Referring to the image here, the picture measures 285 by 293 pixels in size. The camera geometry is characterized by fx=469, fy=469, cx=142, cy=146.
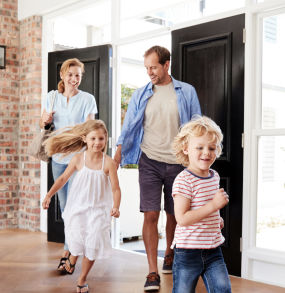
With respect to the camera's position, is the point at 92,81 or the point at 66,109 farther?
the point at 92,81

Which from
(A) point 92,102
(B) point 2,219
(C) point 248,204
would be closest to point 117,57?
(A) point 92,102

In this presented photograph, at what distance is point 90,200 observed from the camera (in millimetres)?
3014

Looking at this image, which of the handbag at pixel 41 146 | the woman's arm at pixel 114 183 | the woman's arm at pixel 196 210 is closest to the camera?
the woman's arm at pixel 196 210

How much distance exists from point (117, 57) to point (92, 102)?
0.79 m

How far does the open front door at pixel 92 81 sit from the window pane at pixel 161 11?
13.3 inches

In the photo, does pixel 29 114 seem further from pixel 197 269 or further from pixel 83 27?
pixel 197 269

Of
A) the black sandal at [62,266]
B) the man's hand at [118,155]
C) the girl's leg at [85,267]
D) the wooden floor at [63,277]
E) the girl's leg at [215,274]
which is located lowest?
the wooden floor at [63,277]

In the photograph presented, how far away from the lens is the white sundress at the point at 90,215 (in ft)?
9.71

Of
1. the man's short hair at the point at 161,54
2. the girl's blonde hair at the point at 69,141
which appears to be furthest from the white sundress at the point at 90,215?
the man's short hair at the point at 161,54

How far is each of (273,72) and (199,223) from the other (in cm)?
188

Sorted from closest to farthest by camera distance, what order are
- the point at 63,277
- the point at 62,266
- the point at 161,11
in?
the point at 63,277 < the point at 62,266 < the point at 161,11

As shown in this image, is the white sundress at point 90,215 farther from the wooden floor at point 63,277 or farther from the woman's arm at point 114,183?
the wooden floor at point 63,277

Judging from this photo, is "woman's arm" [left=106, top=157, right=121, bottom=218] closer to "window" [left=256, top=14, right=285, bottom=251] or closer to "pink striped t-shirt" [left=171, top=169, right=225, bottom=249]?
"pink striped t-shirt" [left=171, top=169, right=225, bottom=249]

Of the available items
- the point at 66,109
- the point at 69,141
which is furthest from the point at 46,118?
the point at 69,141
